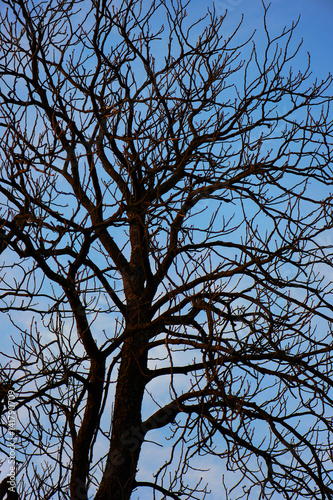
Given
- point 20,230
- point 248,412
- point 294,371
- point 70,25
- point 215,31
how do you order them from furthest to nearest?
point 215,31 < point 70,25 < point 248,412 < point 294,371 < point 20,230

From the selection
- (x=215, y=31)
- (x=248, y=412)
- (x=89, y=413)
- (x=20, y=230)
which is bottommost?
(x=89, y=413)

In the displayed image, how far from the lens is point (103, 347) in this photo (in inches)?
204

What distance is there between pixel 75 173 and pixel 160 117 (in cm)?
128

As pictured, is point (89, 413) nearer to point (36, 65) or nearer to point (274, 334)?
point (274, 334)

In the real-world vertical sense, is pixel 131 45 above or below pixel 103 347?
above

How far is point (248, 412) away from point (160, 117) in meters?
3.56

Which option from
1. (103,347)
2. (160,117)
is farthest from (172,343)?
(160,117)

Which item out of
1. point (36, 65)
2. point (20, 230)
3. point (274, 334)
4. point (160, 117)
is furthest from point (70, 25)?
point (274, 334)

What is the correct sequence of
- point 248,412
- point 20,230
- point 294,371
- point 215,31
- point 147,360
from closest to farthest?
point 20,230 < point 294,371 < point 248,412 < point 147,360 < point 215,31

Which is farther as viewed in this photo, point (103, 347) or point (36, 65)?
point (36, 65)

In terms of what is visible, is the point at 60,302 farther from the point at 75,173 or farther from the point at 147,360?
the point at 75,173

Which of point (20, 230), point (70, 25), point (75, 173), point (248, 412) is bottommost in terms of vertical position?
point (248, 412)

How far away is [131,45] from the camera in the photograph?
6117mm

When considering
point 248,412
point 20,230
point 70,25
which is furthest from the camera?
point 70,25
